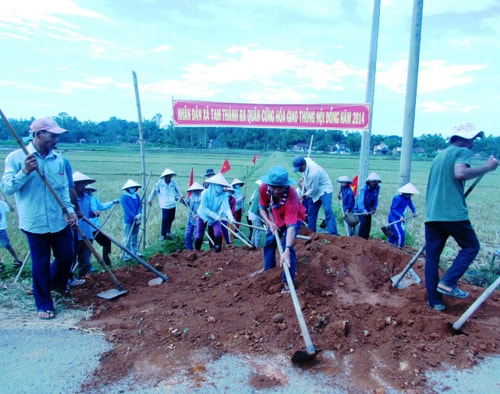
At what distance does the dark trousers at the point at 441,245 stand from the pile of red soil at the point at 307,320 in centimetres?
30

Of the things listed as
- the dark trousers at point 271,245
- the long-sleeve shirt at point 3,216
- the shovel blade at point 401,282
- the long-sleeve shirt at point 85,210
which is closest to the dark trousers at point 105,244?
the long-sleeve shirt at point 85,210

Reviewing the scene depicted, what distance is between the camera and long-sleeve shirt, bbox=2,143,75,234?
3.91 meters

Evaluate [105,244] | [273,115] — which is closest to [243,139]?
[273,115]

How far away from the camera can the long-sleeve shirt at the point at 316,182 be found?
7.21 metres

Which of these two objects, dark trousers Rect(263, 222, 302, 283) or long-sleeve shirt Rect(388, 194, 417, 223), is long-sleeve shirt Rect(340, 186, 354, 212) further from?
dark trousers Rect(263, 222, 302, 283)

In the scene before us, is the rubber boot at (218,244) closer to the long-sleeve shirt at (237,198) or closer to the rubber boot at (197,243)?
the rubber boot at (197,243)

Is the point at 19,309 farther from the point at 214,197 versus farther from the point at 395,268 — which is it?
the point at 395,268

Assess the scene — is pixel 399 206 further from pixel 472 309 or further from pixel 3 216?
pixel 3 216

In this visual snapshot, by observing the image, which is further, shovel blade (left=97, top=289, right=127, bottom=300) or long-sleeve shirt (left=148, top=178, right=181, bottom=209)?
long-sleeve shirt (left=148, top=178, right=181, bottom=209)

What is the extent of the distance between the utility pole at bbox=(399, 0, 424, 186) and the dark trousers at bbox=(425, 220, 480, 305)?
363 centimetres

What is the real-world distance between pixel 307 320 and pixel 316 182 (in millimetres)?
3852

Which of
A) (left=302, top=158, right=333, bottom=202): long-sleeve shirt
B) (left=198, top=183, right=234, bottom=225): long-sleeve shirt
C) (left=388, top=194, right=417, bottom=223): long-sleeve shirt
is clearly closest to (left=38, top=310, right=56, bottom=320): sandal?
(left=198, top=183, right=234, bottom=225): long-sleeve shirt

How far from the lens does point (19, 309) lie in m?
4.32

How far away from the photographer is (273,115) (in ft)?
29.6
